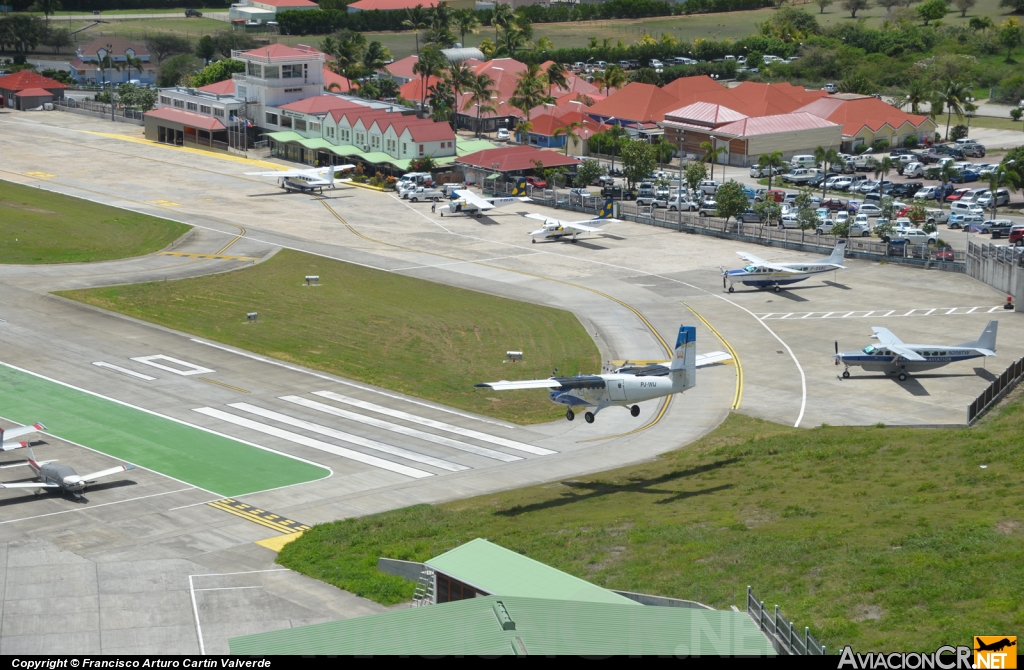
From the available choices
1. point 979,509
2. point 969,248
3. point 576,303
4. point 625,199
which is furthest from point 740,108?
point 979,509

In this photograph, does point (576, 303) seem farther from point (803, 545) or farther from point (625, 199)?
point (803, 545)

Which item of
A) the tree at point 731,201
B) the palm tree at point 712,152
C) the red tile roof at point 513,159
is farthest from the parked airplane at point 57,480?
the palm tree at point 712,152

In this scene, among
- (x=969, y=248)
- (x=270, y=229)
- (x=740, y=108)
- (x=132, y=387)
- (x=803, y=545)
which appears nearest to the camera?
(x=803, y=545)

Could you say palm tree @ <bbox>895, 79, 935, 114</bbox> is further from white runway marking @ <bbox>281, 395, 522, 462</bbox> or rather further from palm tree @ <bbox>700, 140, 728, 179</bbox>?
white runway marking @ <bbox>281, 395, 522, 462</bbox>

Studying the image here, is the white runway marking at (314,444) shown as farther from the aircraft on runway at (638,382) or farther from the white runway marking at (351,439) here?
the aircraft on runway at (638,382)

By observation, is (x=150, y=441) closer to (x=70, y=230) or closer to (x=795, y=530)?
(x=795, y=530)
